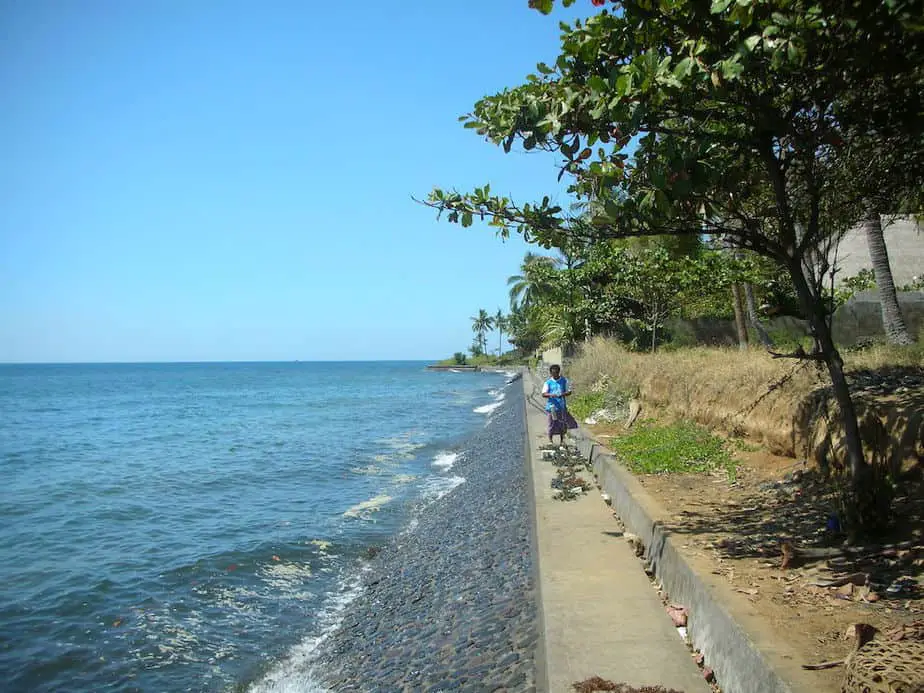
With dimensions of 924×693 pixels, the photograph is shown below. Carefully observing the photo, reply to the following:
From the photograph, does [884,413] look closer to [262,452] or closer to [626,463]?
[626,463]

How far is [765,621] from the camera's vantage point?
3.64 m

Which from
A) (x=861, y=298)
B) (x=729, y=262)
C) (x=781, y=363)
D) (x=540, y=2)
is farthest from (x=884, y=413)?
(x=861, y=298)

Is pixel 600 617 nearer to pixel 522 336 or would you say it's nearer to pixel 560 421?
pixel 560 421

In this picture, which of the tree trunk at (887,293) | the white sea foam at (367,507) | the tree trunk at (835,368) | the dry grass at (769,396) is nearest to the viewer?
the tree trunk at (835,368)

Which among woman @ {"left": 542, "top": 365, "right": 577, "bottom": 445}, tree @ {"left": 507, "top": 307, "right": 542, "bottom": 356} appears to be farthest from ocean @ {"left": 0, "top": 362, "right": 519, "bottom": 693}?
tree @ {"left": 507, "top": 307, "right": 542, "bottom": 356}

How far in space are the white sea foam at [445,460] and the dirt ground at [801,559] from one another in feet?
37.5

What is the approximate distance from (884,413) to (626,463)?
12.1ft

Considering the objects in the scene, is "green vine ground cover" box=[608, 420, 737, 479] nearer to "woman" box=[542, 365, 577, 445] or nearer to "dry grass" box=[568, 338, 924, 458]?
"dry grass" box=[568, 338, 924, 458]

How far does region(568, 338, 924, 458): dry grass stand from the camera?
22.0 feet

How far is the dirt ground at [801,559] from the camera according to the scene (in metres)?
3.60

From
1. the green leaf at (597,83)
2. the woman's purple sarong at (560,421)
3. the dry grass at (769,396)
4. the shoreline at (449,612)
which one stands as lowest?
the shoreline at (449,612)


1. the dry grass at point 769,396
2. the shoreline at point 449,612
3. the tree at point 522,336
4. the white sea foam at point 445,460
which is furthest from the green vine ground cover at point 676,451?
the tree at point 522,336

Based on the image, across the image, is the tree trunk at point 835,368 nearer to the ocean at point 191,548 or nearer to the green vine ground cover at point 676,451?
the green vine ground cover at point 676,451

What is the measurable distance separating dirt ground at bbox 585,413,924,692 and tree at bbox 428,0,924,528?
58cm
